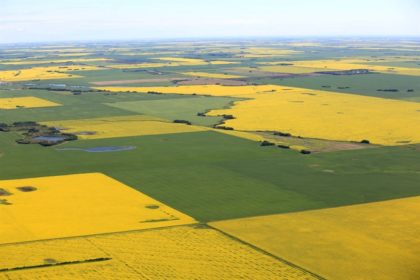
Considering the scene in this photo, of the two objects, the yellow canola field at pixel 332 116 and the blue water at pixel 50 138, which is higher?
the blue water at pixel 50 138

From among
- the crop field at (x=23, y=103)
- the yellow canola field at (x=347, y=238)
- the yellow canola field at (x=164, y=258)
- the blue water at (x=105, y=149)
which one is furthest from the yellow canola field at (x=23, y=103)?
the yellow canola field at (x=164, y=258)

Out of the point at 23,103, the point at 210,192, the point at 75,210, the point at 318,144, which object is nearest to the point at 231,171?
the point at 210,192

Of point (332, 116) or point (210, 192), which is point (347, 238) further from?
point (332, 116)

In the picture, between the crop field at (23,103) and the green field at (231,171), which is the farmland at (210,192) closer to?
the green field at (231,171)

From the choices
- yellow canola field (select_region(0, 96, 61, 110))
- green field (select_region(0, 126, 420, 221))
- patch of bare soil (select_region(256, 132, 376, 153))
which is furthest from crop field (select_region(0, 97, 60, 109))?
patch of bare soil (select_region(256, 132, 376, 153))

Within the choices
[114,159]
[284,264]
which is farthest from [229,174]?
[284,264]

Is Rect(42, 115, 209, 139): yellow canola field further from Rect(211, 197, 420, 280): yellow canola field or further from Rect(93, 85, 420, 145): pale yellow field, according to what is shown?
Rect(211, 197, 420, 280): yellow canola field
